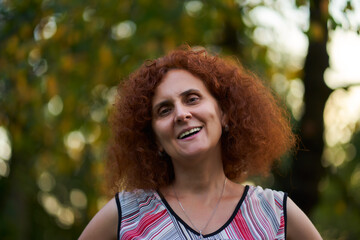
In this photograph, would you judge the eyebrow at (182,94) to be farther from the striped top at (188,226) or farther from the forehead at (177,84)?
the striped top at (188,226)

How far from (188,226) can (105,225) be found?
397 millimetres

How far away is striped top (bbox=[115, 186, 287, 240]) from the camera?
8.38 ft

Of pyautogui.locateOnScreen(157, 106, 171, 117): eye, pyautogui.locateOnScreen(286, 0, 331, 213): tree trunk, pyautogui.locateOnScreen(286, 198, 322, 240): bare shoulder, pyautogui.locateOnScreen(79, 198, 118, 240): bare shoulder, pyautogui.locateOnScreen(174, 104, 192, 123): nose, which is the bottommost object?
pyautogui.locateOnScreen(286, 0, 331, 213): tree trunk

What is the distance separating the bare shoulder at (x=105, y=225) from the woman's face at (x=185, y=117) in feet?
1.25

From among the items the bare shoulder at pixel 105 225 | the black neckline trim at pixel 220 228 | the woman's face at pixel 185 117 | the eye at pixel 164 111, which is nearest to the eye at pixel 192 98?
the woman's face at pixel 185 117

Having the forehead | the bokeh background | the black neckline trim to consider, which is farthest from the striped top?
the bokeh background

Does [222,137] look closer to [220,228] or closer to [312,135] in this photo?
[220,228]

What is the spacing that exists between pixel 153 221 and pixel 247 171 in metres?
0.71

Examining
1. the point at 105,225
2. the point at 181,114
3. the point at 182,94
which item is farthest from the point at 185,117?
the point at 105,225

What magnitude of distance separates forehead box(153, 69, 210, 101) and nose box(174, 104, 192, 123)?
9 centimetres

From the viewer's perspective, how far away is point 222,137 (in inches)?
115

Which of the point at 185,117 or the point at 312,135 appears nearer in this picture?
the point at 185,117

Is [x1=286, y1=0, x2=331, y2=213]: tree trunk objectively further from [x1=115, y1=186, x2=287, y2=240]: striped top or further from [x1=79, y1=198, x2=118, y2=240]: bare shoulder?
[x1=79, y1=198, x2=118, y2=240]: bare shoulder

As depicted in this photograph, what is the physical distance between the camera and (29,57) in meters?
5.02
